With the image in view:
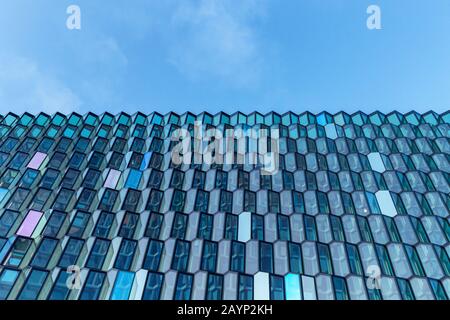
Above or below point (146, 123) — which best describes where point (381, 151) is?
below

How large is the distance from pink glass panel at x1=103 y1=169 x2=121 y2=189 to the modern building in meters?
0.13

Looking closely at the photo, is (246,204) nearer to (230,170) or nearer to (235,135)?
(230,170)

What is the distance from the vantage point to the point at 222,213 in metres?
25.7

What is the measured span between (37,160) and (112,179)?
806 centimetres

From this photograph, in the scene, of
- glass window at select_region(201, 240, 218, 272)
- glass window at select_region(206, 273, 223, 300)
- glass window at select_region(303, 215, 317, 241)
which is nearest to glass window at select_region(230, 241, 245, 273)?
glass window at select_region(201, 240, 218, 272)

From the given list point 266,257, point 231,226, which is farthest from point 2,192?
point 266,257

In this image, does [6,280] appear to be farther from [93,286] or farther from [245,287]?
[245,287]

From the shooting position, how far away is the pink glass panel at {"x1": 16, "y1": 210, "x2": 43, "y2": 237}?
943 inches

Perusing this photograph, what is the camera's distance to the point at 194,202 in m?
26.8

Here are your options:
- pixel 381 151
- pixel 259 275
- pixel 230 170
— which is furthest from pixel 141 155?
pixel 381 151

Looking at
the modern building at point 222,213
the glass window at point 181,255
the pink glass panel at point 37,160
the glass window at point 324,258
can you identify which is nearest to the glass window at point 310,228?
the modern building at point 222,213

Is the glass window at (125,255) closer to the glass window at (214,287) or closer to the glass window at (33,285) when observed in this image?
the glass window at (33,285)

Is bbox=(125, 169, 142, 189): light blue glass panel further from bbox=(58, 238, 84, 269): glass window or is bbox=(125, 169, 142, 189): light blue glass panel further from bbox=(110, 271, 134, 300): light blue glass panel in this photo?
bbox=(110, 271, 134, 300): light blue glass panel
